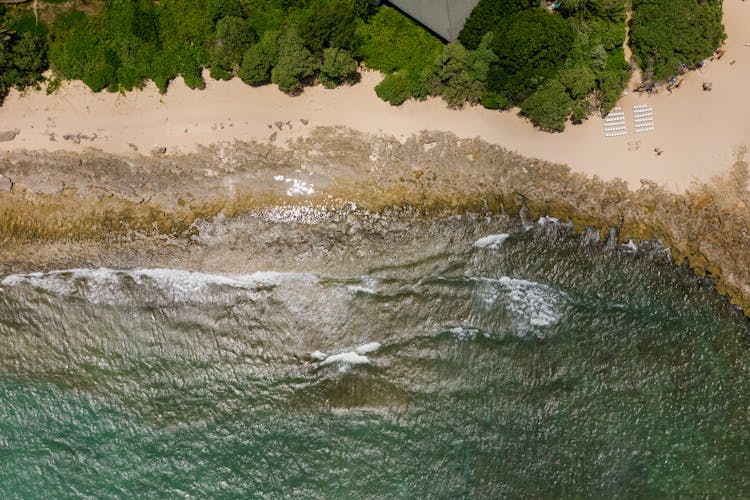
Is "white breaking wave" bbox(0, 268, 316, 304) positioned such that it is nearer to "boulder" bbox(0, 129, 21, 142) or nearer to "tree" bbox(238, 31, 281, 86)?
"boulder" bbox(0, 129, 21, 142)

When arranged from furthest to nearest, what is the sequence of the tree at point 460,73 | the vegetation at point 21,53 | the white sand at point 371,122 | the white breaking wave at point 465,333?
1. the white breaking wave at point 465,333
2. the white sand at point 371,122
3. the vegetation at point 21,53
4. the tree at point 460,73

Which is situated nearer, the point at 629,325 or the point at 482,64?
the point at 482,64

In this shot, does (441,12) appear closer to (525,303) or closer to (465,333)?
(525,303)

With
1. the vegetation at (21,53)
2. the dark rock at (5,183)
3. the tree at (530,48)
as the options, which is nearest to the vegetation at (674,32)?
the tree at (530,48)

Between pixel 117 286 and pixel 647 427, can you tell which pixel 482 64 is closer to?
pixel 647 427

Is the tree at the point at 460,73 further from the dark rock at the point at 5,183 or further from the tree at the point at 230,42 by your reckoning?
the dark rock at the point at 5,183

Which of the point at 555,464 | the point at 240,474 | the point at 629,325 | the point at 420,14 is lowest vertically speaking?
the point at 240,474

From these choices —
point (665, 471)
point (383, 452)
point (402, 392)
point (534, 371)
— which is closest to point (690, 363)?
point (665, 471)
